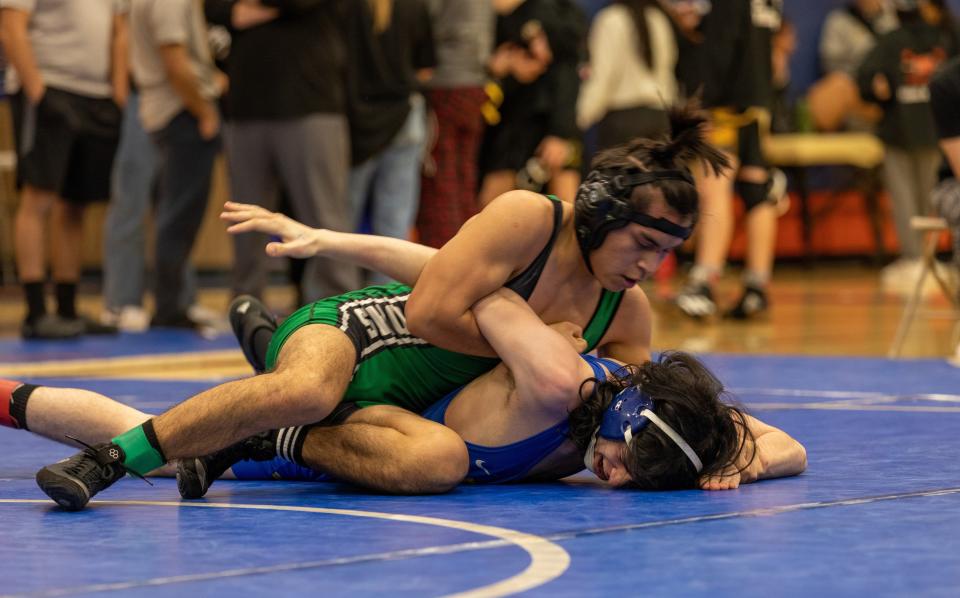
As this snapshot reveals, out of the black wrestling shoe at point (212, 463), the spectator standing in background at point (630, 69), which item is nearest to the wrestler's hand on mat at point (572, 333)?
the black wrestling shoe at point (212, 463)

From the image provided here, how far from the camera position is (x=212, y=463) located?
142 inches

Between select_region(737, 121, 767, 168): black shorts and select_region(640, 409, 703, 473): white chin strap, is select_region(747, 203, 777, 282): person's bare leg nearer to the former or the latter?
select_region(737, 121, 767, 168): black shorts

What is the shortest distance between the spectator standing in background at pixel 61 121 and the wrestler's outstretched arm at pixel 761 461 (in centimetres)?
490

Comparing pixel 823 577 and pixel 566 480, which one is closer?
pixel 823 577

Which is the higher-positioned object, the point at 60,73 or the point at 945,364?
the point at 60,73

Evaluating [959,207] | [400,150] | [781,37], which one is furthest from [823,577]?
[781,37]

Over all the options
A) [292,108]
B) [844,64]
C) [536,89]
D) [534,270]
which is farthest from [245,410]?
[844,64]

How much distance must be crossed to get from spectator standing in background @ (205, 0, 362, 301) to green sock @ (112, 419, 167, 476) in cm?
405

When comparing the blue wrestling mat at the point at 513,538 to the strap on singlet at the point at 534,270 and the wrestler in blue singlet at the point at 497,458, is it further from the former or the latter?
the strap on singlet at the point at 534,270

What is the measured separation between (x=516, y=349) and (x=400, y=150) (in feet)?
15.9

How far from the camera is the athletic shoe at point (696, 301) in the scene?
9.16 metres

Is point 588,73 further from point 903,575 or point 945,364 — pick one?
point 903,575

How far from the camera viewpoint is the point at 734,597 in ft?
8.16

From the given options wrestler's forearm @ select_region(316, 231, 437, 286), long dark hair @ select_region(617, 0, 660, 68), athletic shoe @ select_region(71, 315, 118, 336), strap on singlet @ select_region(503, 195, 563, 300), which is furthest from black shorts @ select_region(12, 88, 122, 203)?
strap on singlet @ select_region(503, 195, 563, 300)
